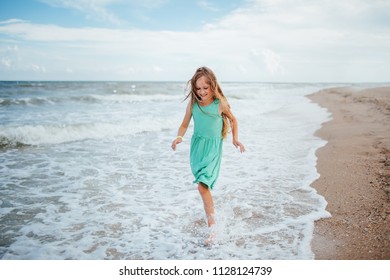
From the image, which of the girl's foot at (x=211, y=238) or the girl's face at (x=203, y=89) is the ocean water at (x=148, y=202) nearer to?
the girl's foot at (x=211, y=238)

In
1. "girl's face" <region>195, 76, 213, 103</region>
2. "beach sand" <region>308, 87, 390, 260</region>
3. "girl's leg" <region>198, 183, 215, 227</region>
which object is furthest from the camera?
"girl's leg" <region>198, 183, 215, 227</region>

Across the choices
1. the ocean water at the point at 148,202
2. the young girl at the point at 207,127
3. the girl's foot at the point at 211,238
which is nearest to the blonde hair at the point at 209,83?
the young girl at the point at 207,127

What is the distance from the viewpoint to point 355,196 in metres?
3.65

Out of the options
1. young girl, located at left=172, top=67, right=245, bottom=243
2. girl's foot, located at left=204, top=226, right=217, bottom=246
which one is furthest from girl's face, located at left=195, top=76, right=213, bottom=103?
girl's foot, located at left=204, top=226, right=217, bottom=246

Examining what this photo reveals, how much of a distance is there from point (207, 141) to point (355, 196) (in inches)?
81.7

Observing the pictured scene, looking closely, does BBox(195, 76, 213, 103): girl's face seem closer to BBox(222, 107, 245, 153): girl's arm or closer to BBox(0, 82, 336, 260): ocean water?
BBox(222, 107, 245, 153): girl's arm

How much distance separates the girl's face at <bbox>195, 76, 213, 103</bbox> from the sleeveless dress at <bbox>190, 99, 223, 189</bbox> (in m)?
0.08

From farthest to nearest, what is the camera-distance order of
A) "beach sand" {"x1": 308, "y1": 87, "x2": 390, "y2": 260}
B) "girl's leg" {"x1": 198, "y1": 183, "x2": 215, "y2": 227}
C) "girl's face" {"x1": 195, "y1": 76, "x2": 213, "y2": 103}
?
"girl's leg" {"x1": 198, "y1": 183, "x2": 215, "y2": 227}, "girl's face" {"x1": 195, "y1": 76, "x2": 213, "y2": 103}, "beach sand" {"x1": 308, "y1": 87, "x2": 390, "y2": 260}

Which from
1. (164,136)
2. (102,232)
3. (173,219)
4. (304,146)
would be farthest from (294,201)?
(164,136)

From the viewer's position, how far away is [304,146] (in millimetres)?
6676

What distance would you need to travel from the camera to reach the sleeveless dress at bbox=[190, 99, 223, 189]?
9.55 ft

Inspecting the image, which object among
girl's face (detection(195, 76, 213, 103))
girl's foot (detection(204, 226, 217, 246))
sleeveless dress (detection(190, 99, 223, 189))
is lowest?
girl's foot (detection(204, 226, 217, 246))

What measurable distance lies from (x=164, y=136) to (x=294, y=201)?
5.37 m

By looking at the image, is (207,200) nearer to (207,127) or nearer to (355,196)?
(207,127)
